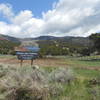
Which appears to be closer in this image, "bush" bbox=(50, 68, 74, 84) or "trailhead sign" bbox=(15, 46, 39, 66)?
"bush" bbox=(50, 68, 74, 84)

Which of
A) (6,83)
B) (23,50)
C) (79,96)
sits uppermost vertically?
(23,50)

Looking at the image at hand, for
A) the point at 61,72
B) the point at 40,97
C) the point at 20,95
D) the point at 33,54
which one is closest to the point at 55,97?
the point at 40,97

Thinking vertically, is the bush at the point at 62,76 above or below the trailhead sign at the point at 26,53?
below

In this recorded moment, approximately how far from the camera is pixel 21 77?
8414 mm

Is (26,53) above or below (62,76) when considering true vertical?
above

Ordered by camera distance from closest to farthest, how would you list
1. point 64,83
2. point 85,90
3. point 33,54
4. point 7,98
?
point 7,98 → point 85,90 → point 64,83 → point 33,54

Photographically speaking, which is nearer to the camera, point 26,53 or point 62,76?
point 62,76

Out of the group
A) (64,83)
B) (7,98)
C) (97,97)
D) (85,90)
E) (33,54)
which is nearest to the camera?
(7,98)

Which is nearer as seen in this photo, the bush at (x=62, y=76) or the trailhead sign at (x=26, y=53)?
the bush at (x=62, y=76)

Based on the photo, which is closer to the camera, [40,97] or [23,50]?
[40,97]

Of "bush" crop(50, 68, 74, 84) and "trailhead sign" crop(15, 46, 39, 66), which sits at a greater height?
"trailhead sign" crop(15, 46, 39, 66)

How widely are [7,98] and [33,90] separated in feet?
2.66

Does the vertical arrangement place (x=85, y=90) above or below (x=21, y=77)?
below

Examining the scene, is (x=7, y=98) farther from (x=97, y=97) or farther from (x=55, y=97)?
(x=97, y=97)
